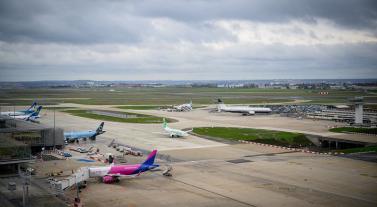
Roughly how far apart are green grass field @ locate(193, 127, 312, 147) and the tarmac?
833 cm

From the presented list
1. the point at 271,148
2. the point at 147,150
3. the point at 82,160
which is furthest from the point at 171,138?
the point at 82,160

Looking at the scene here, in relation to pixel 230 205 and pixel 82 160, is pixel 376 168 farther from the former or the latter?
pixel 82 160

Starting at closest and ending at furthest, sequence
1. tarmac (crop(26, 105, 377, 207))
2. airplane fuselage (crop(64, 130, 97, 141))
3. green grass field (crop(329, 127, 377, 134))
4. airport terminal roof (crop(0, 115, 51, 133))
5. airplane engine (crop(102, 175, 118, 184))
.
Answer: tarmac (crop(26, 105, 377, 207))
airplane engine (crop(102, 175, 118, 184))
airport terminal roof (crop(0, 115, 51, 133))
airplane fuselage (crop(64, 130, 97, 141))
green grass field (crop(329, 127, 377, 134))

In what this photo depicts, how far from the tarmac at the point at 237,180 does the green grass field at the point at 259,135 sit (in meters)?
8.33

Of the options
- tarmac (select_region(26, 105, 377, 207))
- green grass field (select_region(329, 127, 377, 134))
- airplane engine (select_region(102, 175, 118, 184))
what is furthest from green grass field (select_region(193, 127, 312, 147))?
airplane engine (select_region(102, 175, 118, 184))

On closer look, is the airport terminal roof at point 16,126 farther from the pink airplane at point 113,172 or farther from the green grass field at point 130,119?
the green grass field at point 130,119

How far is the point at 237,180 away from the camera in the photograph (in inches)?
2238

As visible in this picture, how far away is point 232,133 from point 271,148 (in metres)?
19.9

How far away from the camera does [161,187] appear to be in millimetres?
53062

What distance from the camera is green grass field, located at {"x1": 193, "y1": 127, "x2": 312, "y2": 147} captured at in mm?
95312

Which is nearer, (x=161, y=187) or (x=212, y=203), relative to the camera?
(x=212, y=203)

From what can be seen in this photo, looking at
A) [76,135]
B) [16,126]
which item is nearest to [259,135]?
[76,135]

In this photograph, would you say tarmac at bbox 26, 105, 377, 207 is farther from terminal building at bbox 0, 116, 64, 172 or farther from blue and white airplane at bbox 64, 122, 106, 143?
terminal building at bbox 0, 116, 64, 172

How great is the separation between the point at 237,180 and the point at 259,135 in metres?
44.6
